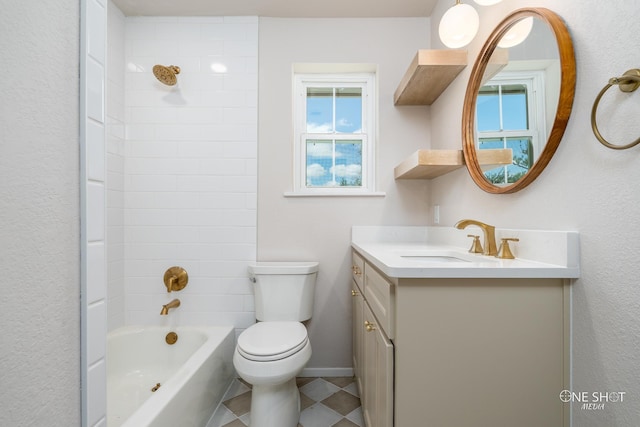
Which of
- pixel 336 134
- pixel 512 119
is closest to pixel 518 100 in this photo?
pixel 512 119

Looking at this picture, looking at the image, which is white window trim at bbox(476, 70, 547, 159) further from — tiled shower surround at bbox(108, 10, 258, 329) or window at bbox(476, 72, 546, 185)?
tiled shower surround at bbox(108, 10, 258, 329)

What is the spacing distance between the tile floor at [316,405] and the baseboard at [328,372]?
0.11 feet

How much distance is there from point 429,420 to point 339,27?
2.23 meters

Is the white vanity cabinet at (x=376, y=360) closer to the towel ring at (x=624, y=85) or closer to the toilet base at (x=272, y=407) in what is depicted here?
the toilet base at (x=272, y=407)

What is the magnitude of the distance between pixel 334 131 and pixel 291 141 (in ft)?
1.19

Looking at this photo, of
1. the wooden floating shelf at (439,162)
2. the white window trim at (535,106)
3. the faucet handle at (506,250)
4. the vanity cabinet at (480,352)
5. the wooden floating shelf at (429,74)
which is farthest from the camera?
the wooden floating shelf at (429,74)

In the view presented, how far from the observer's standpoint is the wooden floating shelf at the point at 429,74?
1.45 meters

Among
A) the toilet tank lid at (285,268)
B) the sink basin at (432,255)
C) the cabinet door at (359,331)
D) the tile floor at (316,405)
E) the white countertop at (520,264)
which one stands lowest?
the tile floor at (316,405)

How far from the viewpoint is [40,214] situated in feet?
1.47

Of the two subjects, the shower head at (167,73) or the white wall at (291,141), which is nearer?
the shower head at (167,73)

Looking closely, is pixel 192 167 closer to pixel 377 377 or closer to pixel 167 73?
pixel 167 73

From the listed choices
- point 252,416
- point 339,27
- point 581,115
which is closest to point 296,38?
point 339,27

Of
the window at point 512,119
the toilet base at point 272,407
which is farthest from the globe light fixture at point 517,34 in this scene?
the toilet base at point 272,407

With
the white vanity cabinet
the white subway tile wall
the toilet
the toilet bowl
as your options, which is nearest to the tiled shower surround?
the white subway tile wall
